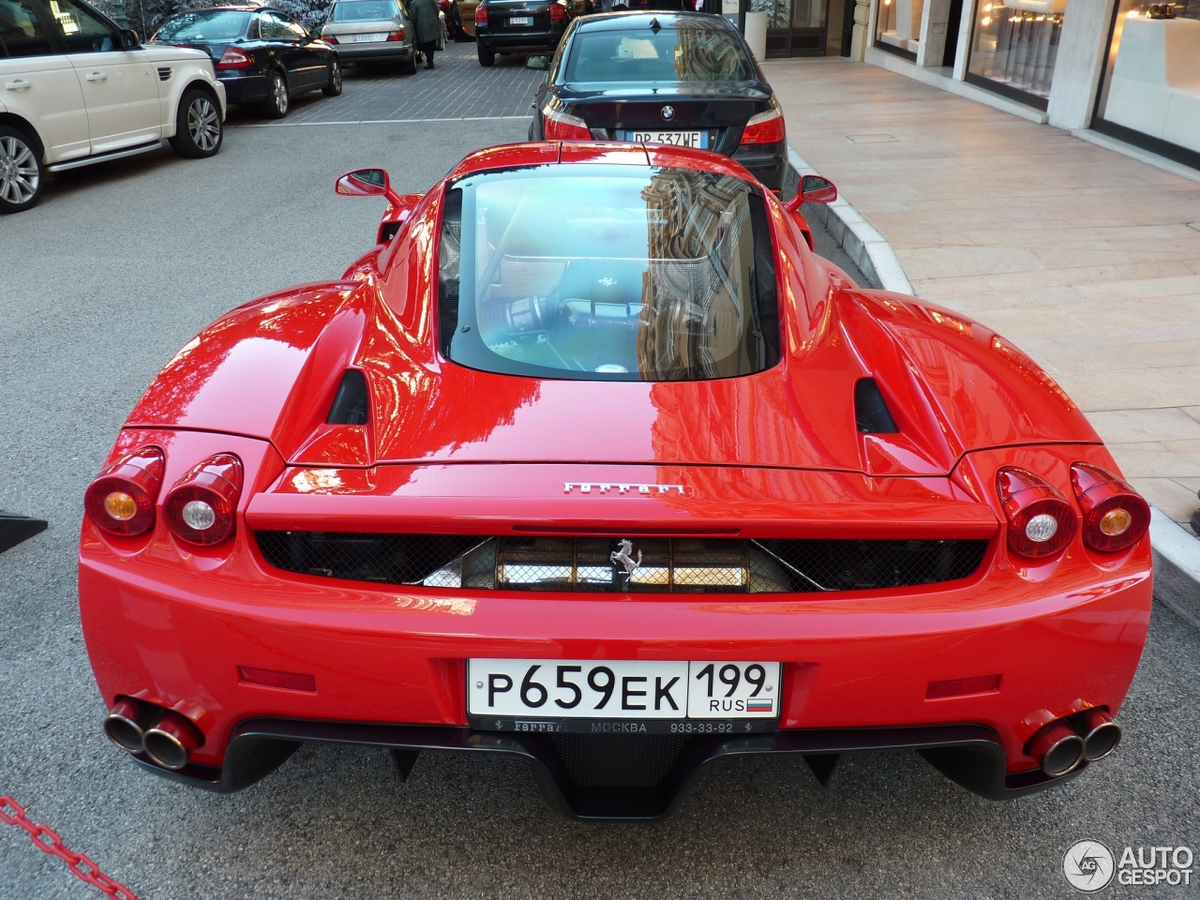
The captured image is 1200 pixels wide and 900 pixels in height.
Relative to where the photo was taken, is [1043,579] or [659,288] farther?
[659,288]

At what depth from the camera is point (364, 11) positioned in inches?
682

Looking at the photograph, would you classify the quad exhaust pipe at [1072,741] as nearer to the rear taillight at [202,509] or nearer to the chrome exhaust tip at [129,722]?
the rear taillight at [202,509]

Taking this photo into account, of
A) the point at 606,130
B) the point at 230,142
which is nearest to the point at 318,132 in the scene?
the point at 230,142

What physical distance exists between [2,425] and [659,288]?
10.7ft

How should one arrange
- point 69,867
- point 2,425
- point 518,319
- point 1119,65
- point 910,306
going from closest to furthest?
1. point 69,867
2. point 518,319
3. point 910,306
4. point 2,425
5. point 1119,65

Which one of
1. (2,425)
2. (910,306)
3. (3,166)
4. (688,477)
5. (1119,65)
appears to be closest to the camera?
(688,477)

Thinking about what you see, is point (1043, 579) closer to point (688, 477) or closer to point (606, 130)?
point (688, 477)

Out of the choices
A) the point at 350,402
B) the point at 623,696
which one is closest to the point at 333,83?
the point at 350,402

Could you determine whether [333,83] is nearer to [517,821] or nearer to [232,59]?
[232,59]

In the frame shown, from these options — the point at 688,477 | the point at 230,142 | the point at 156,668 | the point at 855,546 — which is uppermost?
the point at 688,477

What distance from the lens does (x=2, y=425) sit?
14.2 feet

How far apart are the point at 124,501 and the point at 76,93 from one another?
8.40 m

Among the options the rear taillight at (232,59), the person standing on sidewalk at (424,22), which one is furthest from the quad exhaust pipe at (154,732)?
the person standing on sidewalk at (424,22)

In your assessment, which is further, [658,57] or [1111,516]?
[658,57]
